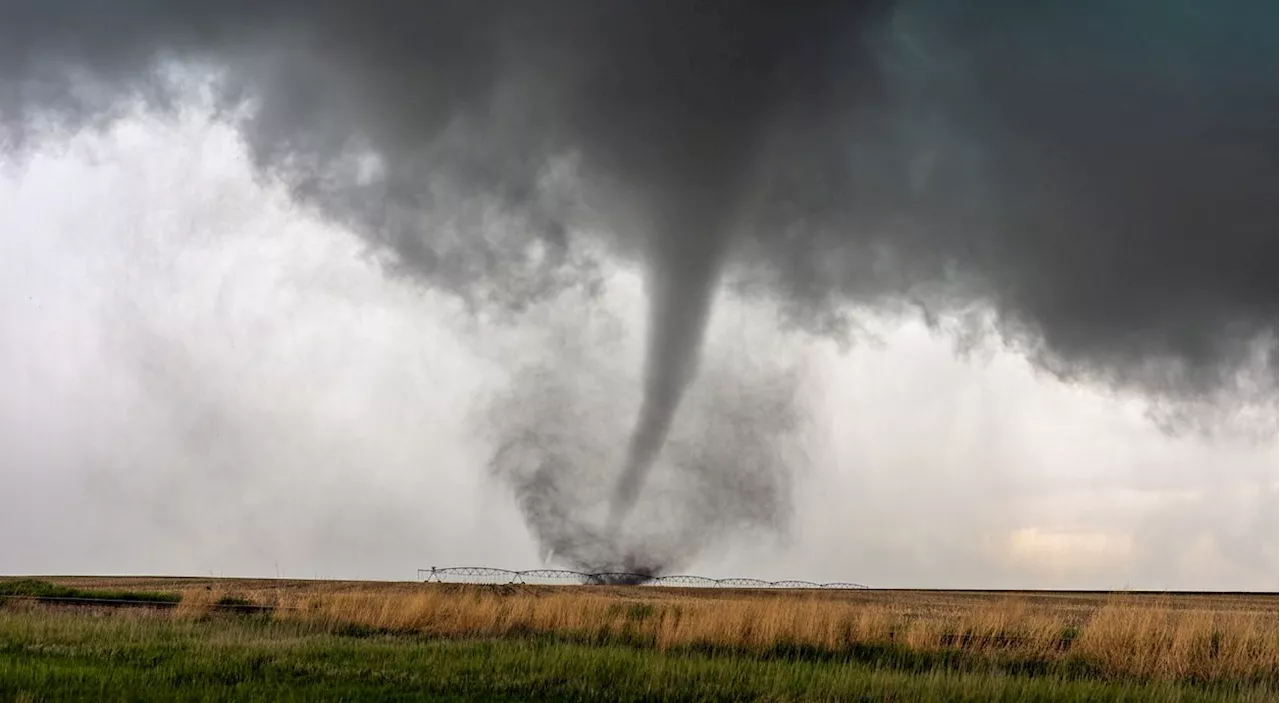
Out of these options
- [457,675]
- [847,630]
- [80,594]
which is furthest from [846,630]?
[80,594]

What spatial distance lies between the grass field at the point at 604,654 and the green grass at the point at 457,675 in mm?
54

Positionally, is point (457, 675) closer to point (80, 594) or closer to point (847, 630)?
point (847, 630)

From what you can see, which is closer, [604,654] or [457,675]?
[457,675]

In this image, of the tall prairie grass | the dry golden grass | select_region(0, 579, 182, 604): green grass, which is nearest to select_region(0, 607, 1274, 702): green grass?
the tall prairie grass

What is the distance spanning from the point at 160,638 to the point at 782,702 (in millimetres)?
13746

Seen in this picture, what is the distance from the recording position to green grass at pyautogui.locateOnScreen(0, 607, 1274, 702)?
513 inches

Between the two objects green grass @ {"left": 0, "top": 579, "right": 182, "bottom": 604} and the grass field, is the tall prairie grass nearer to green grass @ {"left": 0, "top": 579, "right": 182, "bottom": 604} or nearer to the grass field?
the grass field

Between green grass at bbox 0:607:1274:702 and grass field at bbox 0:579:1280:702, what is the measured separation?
0.05 metres

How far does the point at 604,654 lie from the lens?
1755 cm

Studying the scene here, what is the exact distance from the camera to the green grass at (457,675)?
13023 mm

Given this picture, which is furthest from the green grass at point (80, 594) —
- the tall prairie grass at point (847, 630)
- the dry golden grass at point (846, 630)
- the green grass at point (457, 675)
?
the green grass at point (457, 675)

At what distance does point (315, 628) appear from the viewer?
2322 cm

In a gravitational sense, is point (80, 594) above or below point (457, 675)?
below

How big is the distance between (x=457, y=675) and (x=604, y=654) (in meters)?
3.73
